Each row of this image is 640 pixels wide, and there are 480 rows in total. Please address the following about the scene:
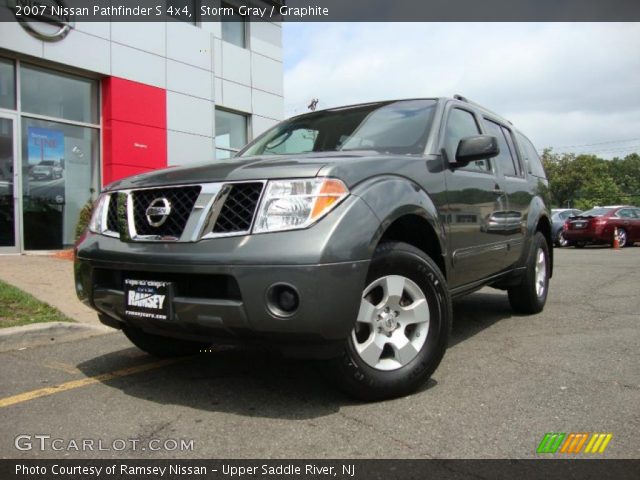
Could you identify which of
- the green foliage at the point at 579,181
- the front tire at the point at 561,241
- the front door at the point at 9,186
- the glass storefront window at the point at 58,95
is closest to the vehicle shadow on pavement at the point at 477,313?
the front door at the point at 9,186

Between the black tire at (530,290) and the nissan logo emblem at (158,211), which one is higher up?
the nissan logo emblem at (158,211)

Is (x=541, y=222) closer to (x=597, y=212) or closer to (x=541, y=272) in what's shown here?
(x=541, y=272)

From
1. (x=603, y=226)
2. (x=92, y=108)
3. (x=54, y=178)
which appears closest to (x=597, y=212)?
(x=603, y=226)

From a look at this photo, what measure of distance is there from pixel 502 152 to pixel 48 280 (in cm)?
553

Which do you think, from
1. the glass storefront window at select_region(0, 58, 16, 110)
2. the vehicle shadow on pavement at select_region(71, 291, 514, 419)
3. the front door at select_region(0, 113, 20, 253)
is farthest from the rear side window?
the glass storefront window at select_region(0, 58, 16, 110)

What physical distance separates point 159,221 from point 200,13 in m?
11.6

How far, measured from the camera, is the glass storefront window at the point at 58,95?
9859mm

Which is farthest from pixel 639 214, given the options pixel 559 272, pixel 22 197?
pixel 22 197

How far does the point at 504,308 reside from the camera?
5867 millimetres

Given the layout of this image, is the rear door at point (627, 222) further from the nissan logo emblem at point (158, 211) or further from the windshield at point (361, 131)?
the nissan logo emblem at point (158, 211)

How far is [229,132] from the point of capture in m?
14.0

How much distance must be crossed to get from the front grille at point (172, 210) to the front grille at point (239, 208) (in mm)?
197

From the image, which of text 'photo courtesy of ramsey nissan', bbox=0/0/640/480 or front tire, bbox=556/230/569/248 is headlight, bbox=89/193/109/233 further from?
front tire, bbox=556/230/569/248

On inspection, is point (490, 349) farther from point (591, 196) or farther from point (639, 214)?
point (591, 196)
